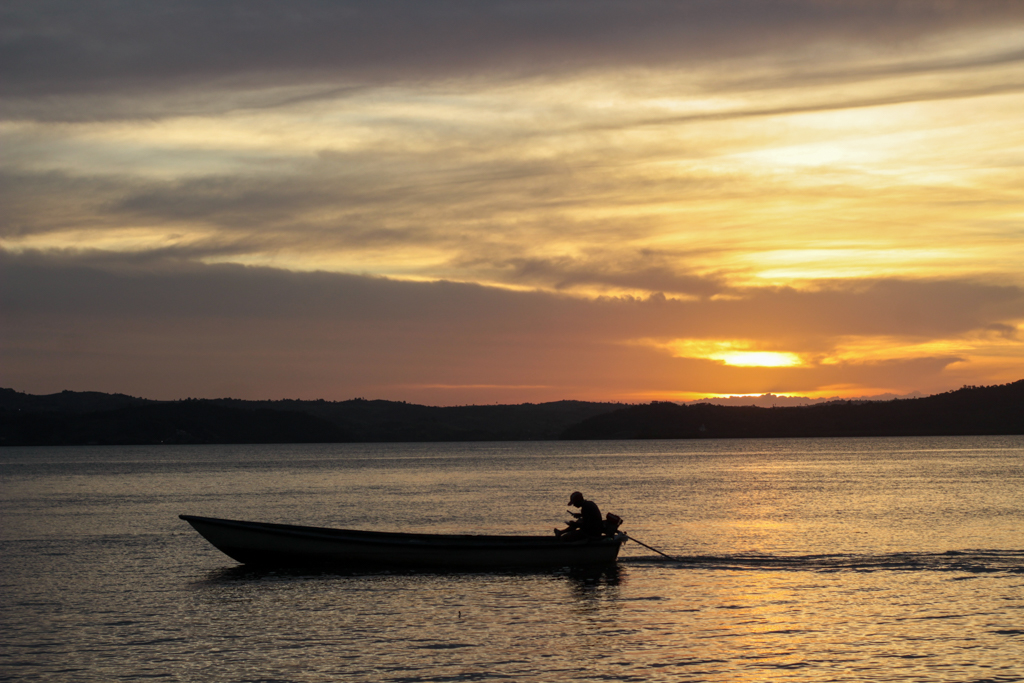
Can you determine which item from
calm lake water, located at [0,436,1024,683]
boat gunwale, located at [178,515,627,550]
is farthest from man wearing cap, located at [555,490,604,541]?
calm lake water, located at [0,436,1024,683]

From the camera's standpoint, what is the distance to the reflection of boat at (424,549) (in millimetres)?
30984

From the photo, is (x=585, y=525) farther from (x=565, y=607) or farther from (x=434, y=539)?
(x=565, y=607)

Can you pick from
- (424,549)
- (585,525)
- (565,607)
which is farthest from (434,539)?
(565,607)

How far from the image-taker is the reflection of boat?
3098 cm

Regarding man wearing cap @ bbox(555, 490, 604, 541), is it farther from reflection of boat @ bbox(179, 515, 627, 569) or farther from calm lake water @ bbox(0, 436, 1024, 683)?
calm lake water @ bbox(0, 436, 1024, 683)

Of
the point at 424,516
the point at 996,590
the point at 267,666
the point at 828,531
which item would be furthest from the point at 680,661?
the point at 424,516

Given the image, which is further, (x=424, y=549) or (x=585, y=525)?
(x=585, y=525)

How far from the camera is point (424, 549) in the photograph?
3091 cm

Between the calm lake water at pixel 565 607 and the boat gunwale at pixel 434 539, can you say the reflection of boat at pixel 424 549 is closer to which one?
the boat gunwale at pixel 434 539

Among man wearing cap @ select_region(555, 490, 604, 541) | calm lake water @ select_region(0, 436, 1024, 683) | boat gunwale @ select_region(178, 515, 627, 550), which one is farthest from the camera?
man wearing cap @ select_region(555, 490, 604, 541)

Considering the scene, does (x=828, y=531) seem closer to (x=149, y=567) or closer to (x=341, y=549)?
(x=341, y=549)

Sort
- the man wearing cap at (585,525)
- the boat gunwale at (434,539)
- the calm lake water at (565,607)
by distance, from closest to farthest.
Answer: the calm lake water at (565,607), the boat gunwale at (434,539), the man wearing cap at (585,525)

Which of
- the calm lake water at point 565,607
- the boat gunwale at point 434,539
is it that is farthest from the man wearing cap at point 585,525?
the calm lake water at point 565,607

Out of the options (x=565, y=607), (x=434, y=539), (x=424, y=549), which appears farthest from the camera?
(x=434, y=539)
